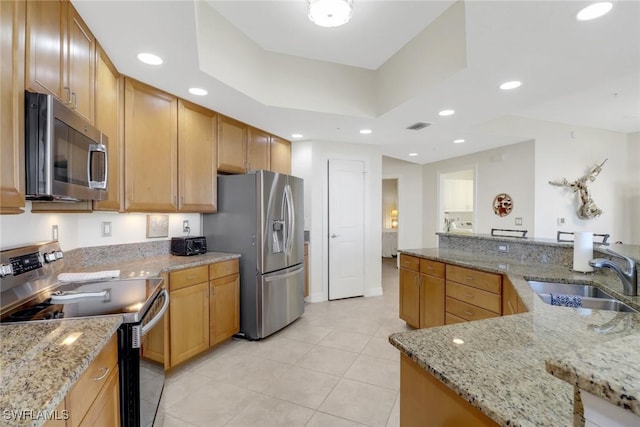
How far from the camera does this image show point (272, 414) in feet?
6.03

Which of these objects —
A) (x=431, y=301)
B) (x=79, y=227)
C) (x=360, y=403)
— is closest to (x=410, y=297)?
(x=431, y=301)

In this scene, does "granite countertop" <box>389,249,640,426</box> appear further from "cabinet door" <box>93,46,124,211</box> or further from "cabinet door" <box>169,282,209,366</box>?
"cabinet door" <box>93,46,124,211</box>

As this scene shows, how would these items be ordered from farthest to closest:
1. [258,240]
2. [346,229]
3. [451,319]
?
1. [346,229]
2. [258,240]
3. [451,319]

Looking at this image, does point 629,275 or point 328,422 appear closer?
point 629,275

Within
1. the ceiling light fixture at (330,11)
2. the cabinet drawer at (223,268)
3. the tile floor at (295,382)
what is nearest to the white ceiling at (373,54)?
the ceiling light fixture at (330,11)

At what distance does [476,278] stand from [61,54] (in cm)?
296

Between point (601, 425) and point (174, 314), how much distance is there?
7.97 feet

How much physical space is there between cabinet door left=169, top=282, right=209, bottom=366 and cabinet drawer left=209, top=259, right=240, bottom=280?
0.36 feet

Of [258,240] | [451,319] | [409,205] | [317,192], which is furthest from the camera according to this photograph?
[409,205]

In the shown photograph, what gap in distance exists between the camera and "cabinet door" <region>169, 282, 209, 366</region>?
224 cm

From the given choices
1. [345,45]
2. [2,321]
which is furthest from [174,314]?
[345,45]

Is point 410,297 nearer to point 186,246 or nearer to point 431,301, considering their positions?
point 431,301

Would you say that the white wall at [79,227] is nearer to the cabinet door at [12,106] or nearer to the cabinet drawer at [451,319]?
the cabinet door at [12,106]

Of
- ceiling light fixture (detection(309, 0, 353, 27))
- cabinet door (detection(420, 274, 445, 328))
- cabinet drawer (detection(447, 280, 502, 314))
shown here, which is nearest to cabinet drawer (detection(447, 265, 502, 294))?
cabinet drawer (detection(447, 280, 502, 314))
